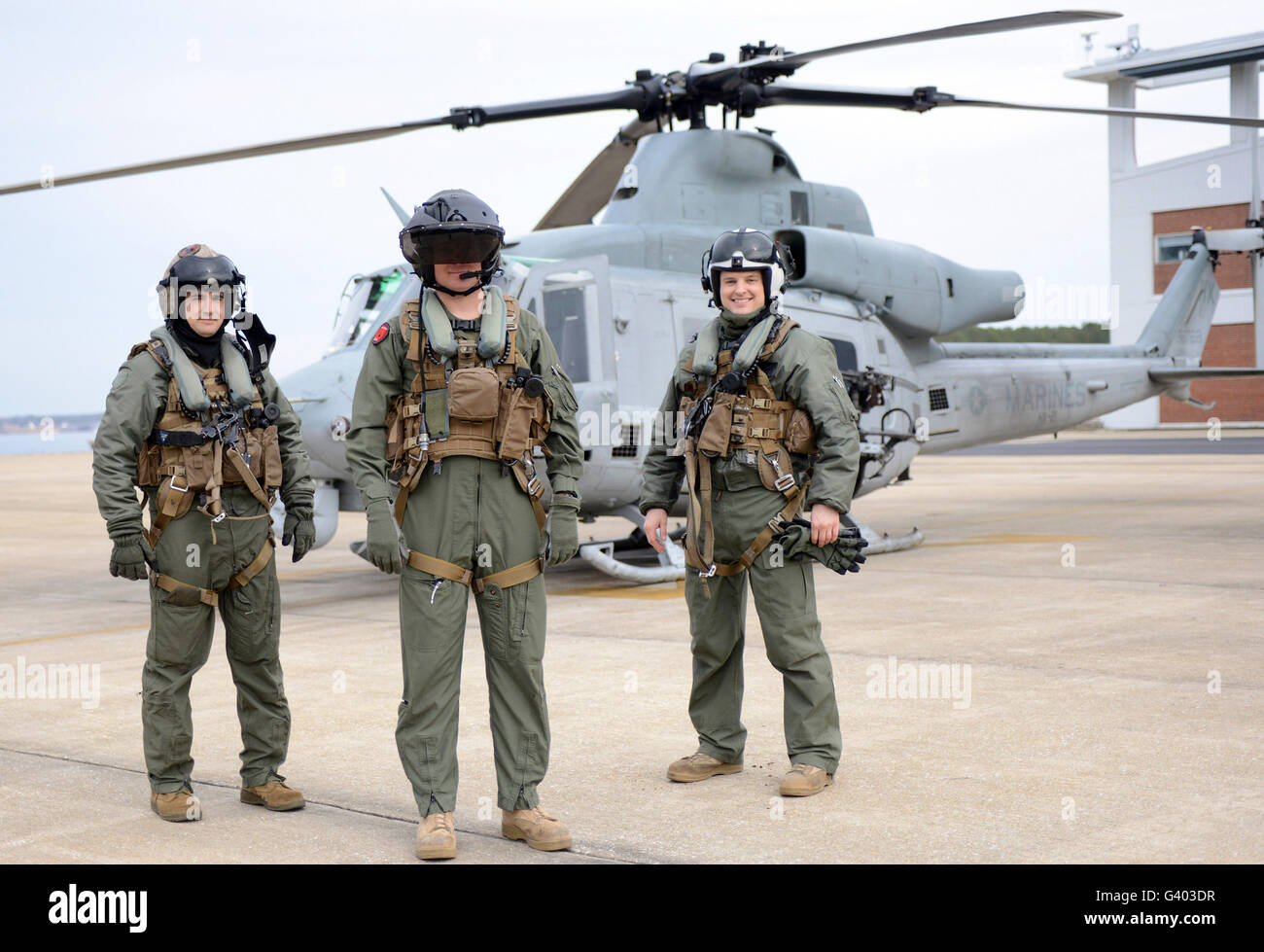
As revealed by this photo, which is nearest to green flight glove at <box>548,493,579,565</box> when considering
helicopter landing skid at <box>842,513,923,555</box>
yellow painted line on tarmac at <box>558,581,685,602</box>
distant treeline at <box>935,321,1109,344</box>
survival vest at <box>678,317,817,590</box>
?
A: survival vest at <box>678,317,817,590</box>

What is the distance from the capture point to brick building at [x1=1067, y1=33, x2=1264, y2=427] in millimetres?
38188

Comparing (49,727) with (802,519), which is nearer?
(802,519)

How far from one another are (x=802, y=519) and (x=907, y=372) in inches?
280

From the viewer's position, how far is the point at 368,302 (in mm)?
9492

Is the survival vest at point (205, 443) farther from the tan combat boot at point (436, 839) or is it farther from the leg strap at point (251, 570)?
the tan combat boot at point (436, 839)

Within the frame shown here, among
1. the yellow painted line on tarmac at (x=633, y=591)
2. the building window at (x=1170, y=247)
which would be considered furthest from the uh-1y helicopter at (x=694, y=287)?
the building window at (x=1170, y=247)

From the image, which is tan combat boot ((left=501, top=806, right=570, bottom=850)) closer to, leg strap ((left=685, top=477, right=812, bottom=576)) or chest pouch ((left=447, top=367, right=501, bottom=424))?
leg strap ((left=685, top=477, right=812, bottom=576))

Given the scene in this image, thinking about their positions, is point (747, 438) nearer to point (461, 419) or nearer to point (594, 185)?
point (461, 419)

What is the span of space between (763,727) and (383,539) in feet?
7.06

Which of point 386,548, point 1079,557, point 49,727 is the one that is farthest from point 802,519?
point 1079,557

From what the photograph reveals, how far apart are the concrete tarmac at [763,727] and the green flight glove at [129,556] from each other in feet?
2.63

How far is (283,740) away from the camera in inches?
175

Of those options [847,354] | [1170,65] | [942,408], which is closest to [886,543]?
[942,408]
